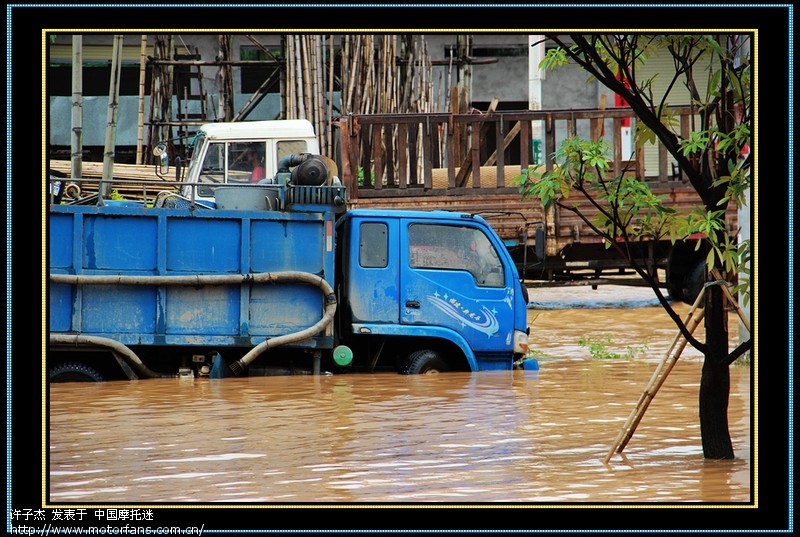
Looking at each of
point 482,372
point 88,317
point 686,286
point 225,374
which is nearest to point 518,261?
point 686,286

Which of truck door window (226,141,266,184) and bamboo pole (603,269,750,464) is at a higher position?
truck door window (226,141,266,184)

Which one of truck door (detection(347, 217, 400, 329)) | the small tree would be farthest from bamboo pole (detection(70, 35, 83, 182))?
the small tree

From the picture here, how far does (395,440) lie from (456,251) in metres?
3.93

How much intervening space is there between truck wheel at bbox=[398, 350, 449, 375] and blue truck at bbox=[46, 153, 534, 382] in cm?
2

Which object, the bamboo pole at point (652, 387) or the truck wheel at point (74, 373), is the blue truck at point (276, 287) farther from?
the bamboo pole at point (652, 387)

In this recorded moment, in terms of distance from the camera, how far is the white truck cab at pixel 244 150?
41.8 feet

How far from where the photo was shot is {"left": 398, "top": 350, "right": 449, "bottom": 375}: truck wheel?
39.0 ft

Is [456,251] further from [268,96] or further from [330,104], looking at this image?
[268,96]

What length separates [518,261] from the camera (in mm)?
17078

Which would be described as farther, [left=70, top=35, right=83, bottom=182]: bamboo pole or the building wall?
the building wall

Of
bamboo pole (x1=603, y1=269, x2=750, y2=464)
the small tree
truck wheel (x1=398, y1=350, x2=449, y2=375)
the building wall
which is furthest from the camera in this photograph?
the building wall

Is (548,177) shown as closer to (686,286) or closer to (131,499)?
(131,499)

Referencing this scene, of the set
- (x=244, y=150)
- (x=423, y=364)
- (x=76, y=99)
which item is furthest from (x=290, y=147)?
(x=76, y=99)

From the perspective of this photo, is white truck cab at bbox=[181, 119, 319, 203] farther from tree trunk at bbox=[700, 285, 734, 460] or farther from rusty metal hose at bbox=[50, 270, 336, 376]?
tree trunk at bbox=[700, 285, 734, 460]
